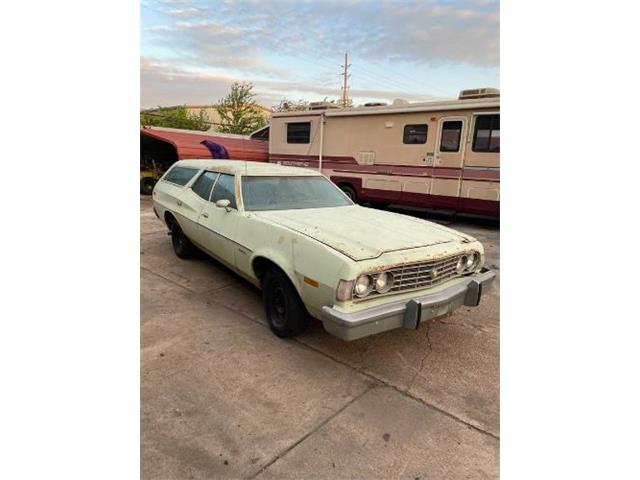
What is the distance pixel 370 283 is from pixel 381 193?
7252 mm

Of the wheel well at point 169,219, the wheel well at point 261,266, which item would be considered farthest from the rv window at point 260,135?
the wheel well at point 261,266

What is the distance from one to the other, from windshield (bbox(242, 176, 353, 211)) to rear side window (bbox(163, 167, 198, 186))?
1.42m

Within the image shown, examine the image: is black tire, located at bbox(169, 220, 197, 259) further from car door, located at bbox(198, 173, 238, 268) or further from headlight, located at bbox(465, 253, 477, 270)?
headlight, located at bbox(465, 253, 477, 270)

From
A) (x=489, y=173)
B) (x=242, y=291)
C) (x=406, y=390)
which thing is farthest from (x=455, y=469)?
(x=489, y=173)

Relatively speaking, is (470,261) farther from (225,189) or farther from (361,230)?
(225,189)

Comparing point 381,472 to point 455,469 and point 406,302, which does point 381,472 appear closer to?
point 455,469

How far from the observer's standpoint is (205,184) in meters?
4.73

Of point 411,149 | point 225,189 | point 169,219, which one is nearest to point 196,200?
point 225,189

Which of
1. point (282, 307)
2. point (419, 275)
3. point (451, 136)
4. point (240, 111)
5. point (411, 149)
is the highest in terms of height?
point (240, 111)

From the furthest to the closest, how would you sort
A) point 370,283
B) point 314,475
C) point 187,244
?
point 187,244
point 370,283
point 314,475

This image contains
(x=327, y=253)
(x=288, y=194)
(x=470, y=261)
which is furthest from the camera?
(x=288, y=194)

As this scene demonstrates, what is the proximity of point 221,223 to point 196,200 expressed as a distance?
2.87 ft

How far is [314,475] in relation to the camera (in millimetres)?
2016

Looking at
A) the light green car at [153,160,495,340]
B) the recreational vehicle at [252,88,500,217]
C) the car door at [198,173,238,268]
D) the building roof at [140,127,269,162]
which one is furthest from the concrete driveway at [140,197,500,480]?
the building roof at [140,127,269,162]
